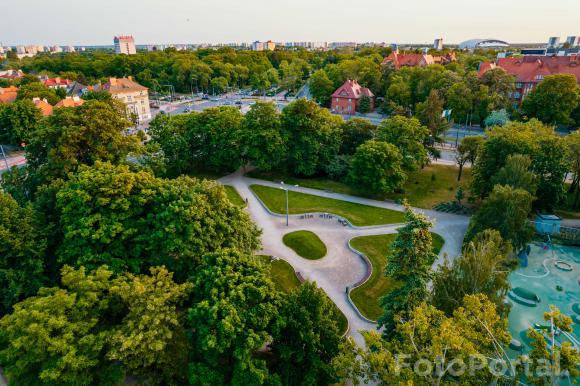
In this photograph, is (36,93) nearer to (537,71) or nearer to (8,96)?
(8,96)

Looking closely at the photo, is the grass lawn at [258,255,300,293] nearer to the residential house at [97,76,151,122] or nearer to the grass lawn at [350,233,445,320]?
the grass lawn at [350,233,445,320]

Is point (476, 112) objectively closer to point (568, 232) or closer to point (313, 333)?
point (568, 232)

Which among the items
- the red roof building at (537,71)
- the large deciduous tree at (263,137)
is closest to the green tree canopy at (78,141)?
the large deciduous tree at (263,137)

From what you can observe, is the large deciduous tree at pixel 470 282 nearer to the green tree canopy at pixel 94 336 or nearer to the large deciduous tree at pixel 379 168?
the green tree canopy at pixel 94 336

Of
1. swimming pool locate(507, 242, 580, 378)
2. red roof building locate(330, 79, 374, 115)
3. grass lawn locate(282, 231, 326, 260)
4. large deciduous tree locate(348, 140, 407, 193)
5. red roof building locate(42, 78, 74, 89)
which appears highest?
red roof building locate(42, 78, 74, 89)

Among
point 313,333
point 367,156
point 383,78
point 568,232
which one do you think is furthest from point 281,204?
point 383,78

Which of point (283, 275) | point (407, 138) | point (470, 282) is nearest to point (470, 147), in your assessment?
point (407, 138)

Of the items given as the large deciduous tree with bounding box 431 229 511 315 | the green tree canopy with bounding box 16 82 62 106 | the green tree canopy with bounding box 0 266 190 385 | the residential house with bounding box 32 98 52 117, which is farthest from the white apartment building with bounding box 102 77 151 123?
the large deciduous tree with bounding box 431 229 511 315
